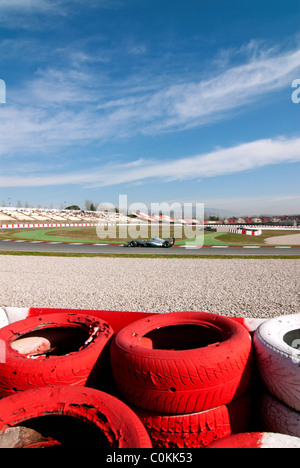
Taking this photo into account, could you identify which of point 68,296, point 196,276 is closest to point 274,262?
point 196,276

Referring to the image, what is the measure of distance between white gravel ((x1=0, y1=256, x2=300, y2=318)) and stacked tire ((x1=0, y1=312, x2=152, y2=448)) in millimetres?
3758

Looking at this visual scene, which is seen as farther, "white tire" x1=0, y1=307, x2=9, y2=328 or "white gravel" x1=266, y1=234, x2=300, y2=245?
"white gravel" x1=266, y1=234, x2=300, y2=245

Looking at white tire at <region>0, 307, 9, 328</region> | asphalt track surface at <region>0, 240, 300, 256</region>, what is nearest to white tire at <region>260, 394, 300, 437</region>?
white tire at <region>0, 307, 9, 328</region>

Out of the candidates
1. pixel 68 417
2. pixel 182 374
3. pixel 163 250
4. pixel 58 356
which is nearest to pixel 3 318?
pixel 58 356

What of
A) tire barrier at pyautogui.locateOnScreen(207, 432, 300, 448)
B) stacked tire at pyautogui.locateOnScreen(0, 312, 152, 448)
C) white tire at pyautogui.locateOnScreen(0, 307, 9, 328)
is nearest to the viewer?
tire barrier at pyautogui.locateOnScreen(207, 432, 300, 448)

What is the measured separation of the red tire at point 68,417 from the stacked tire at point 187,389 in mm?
351

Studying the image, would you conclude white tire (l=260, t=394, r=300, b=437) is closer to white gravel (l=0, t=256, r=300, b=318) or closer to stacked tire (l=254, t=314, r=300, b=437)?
stacked tire (l=254, t=314, r=300, b=437)

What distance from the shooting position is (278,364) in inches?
92.4

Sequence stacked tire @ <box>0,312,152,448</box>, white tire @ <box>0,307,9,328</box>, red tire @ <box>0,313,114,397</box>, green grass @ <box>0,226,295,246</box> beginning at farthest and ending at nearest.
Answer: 1. green grass @ <box>0,226,295,246</box>
2. white tire @ <box>0,307,9,328</box>
3. red tire @ <box>0,313,114,397</box>
4. stacked tire @ <box>0,312,152,448</box>

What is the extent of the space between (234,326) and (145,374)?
1.20 metres

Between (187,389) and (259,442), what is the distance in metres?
0.61

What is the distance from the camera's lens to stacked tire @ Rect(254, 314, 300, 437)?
218 cm

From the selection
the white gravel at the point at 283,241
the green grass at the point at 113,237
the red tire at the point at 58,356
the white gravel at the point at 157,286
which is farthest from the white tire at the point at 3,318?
the white gravel at the point at 283,241

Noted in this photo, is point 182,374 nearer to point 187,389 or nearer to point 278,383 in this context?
point 187,389
